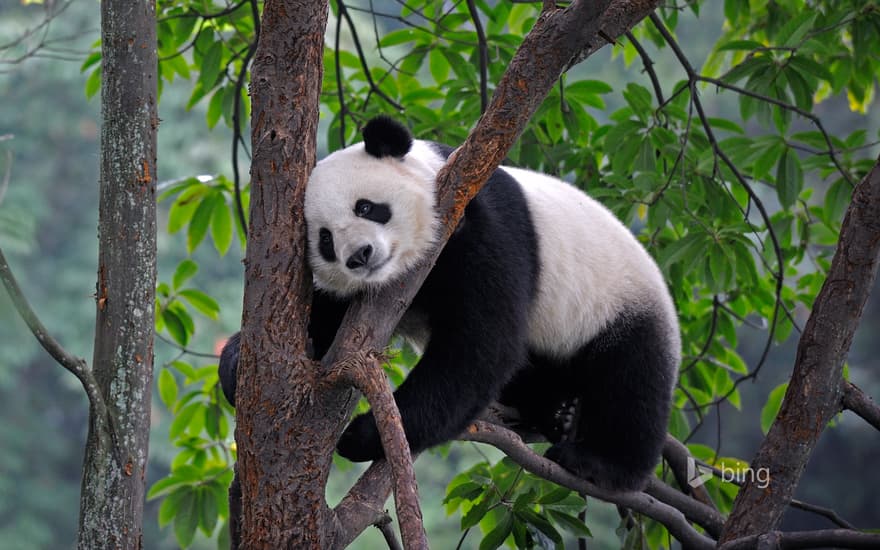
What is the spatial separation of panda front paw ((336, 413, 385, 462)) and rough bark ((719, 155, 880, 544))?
1.02 metres

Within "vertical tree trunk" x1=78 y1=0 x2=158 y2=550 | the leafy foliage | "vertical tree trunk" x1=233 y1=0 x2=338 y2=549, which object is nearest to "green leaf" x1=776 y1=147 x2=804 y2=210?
the leafy foliage

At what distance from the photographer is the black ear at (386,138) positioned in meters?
2.71

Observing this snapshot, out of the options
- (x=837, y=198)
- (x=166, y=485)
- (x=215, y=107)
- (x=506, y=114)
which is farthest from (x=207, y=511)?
(x=837, y=198)

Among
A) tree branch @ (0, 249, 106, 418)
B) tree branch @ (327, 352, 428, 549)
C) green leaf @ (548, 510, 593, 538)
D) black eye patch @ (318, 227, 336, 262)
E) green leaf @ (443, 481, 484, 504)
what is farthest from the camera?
green leaf @ (443, 481, 484, 504)

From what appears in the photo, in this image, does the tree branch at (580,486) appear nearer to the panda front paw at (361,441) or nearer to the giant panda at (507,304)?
the giant panda at (507,304)

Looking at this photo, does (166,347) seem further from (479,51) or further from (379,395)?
(379,395)

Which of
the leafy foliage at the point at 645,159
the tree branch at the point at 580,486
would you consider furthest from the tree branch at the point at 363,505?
the leafy foliage at the point at 645,159

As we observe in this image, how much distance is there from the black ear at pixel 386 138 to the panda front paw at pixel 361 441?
0.78 metres

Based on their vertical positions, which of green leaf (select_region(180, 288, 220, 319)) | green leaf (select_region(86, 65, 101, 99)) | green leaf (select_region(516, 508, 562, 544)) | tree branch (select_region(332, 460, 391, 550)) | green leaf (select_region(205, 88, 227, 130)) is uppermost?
green leaf (select_region(86, 65, 101, 99))

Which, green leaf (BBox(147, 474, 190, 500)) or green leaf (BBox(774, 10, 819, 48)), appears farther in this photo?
green leaf (BBox(147, 474, 190, 500))

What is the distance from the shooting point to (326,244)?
252cm

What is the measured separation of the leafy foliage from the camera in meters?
3.39

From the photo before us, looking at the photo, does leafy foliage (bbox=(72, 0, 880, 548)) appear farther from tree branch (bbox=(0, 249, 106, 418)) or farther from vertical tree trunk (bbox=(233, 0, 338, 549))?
tree branch (bbox=(0, 249, 106, 418))

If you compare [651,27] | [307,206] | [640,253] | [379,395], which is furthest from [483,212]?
[651,27]
